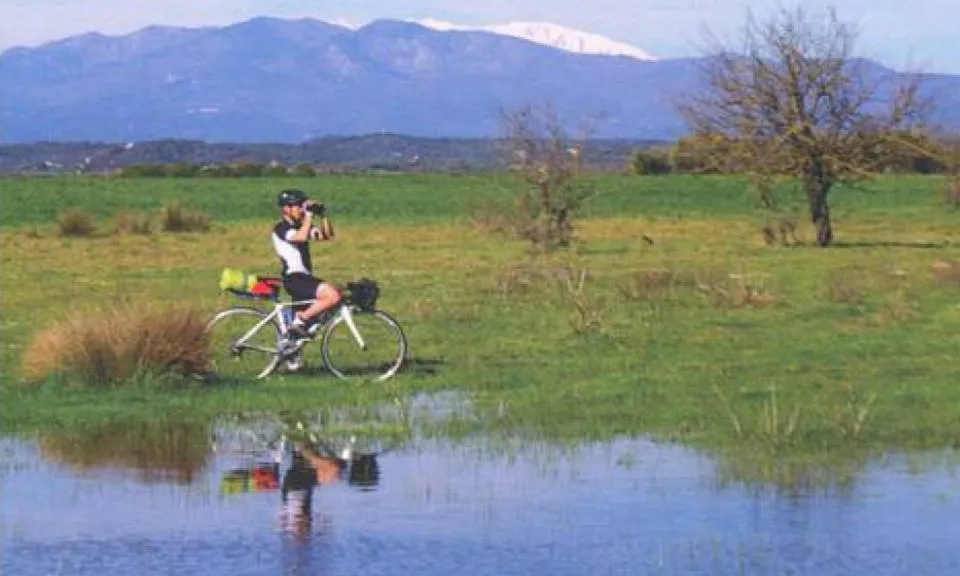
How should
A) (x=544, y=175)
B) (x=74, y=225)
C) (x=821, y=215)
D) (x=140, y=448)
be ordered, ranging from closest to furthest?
1. (x=140, y=448)
2. (x=544, y=175)
3. (x=821, y=215)
4. (x=74, y=225)

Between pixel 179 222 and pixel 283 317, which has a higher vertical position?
pixel 283 317

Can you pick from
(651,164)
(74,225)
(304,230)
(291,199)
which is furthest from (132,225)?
(651,164)

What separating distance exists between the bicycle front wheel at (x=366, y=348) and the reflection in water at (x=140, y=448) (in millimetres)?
3591

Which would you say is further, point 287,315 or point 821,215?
point 821,215

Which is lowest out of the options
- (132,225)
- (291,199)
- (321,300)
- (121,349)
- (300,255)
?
(132,225)

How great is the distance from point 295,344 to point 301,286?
21.6 inches

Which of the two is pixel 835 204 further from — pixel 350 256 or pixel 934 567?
pixel 934 567

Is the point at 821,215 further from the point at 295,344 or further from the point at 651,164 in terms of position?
the point at 651,164

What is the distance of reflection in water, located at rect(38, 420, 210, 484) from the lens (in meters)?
15.2

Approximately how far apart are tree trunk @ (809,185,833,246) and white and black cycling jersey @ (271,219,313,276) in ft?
95.7

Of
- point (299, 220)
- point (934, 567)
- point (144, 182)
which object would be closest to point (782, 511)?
point (934, 567)

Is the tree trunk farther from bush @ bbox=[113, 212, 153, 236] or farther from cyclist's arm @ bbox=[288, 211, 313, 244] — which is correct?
cyclist's arm @ bbox=[288, 211, 313, 244]

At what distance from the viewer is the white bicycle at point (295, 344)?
68.2 ft

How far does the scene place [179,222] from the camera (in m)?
60.2
